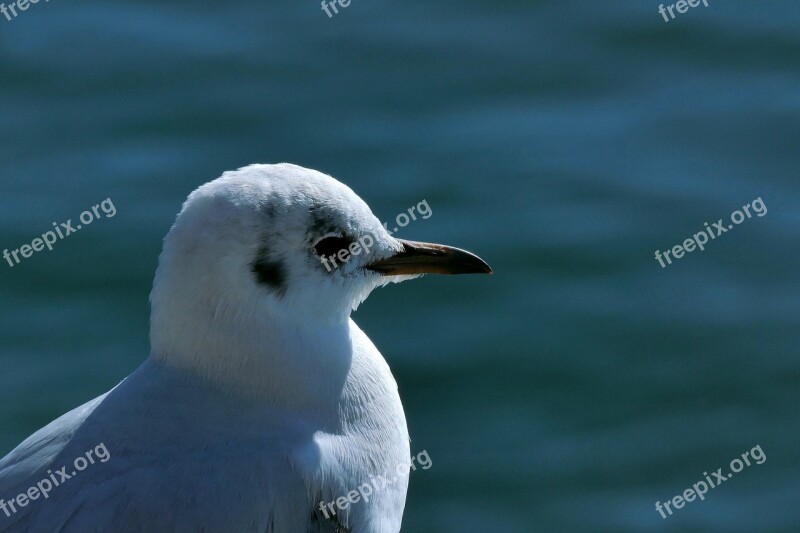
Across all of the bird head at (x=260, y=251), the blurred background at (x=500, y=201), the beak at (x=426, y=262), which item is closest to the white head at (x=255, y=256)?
the bird head at (x=260, y=251)

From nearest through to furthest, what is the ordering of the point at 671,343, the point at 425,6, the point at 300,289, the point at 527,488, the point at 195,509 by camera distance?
the point at 195,509
the point at 300,289
the point at 527,488
the point at 671,343
the point at 425,6

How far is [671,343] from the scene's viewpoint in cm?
649

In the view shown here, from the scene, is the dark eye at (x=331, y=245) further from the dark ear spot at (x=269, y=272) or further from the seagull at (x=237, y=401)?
the dark ear spot at (x=269, y=272)

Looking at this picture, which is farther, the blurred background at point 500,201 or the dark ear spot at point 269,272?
the blurred background at point 500,201

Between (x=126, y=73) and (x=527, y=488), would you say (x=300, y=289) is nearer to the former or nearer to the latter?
(x=527, y=488)

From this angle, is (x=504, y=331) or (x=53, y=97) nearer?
(x=504, y=331)

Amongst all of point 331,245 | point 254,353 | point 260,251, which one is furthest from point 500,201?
point 260,251

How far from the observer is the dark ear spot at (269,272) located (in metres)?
4.37

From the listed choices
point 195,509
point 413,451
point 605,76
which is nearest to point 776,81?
point 605,76

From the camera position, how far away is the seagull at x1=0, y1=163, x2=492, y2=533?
14.0 ft

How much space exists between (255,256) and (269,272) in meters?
0.09

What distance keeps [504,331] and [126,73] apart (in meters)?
2.68

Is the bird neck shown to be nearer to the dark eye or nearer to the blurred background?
the dark eye

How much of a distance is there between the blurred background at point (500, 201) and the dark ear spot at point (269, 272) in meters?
1.80
